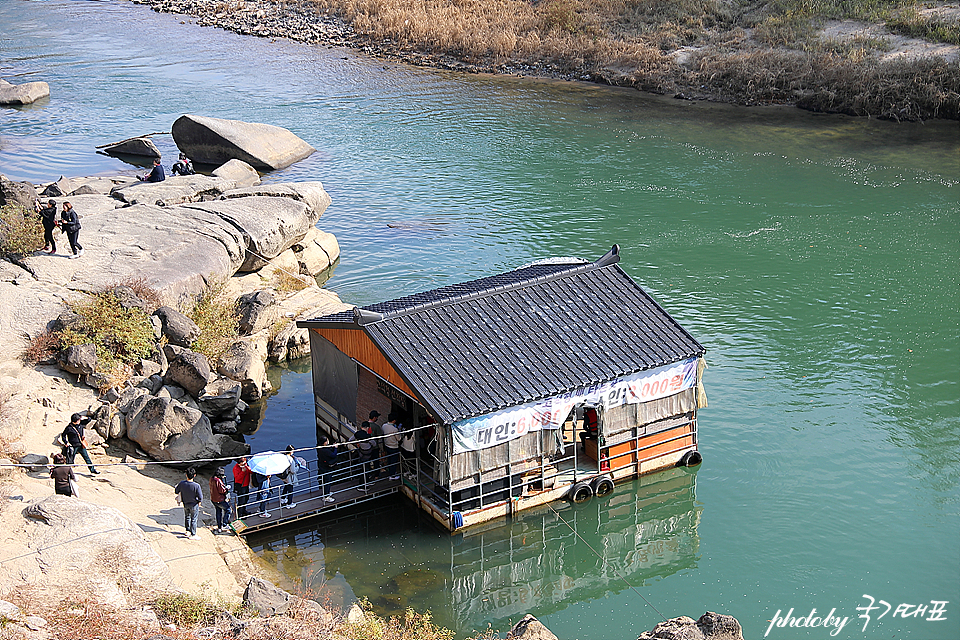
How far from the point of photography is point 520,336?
2227cm

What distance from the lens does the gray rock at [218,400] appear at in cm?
2525

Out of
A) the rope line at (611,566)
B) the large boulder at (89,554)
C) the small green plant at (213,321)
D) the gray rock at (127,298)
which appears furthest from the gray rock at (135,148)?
the rope line at (611,566)

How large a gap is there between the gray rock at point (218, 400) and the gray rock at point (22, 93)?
48366 mm

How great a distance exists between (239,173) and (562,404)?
1180 inches

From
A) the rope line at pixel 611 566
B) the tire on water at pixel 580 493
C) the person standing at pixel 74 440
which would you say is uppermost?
the person standing at pixel 74 440

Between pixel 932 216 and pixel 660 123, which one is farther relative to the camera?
pixel 660 123

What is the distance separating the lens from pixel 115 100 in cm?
6444

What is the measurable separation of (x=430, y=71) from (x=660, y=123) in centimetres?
2140

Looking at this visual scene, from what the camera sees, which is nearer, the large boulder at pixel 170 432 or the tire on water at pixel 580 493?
the tire on water at pixel 580 493

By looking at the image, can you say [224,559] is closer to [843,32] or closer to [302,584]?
[302,584]

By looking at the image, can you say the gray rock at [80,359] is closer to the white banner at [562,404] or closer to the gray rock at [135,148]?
the white banner at [562,404]

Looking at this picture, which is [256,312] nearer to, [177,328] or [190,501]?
[177,328]

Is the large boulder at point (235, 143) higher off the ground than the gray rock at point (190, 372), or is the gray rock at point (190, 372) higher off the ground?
the large boulder at point (235, 143)

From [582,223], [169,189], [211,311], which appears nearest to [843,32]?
[582,223]
